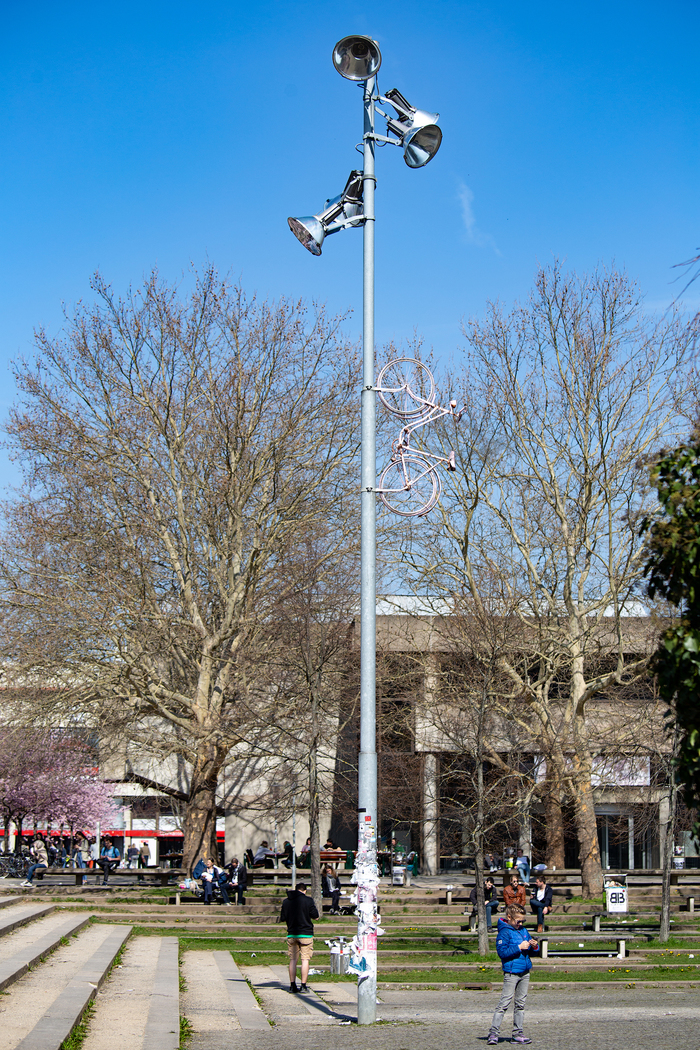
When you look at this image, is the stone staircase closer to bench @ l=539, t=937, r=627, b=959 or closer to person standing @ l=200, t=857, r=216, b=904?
bench @ l=539, t=937, r=627, b=959

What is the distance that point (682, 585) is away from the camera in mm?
5176

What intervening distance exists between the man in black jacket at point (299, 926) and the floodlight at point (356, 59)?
34.3 feet

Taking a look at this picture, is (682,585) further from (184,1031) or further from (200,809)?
(200,809)

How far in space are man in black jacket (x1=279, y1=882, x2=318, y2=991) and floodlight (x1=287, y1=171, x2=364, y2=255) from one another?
8493mm

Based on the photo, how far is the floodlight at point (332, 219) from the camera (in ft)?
39.7

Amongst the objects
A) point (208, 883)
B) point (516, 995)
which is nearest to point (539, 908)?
point (208, 883)

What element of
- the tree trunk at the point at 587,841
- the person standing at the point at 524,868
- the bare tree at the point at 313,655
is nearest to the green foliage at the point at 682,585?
the bare tree at the point at 313,655

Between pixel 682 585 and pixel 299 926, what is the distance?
981 cm

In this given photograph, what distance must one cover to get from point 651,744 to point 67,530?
654 inches

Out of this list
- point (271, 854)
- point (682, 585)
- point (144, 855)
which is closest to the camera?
point (682, 585)

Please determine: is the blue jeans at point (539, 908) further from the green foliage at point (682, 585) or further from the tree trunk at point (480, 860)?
the green foliage at point (682, 585)

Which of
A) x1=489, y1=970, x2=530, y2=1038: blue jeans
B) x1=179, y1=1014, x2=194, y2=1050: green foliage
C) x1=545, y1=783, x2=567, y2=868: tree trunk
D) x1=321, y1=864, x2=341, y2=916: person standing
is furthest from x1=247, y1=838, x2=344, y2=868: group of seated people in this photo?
x1=489, y1=970, x2=530, y2=1038: blue jeans

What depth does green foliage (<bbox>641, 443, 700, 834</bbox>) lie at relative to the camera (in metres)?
4.81

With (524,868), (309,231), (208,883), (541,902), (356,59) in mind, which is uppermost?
(356,59)
